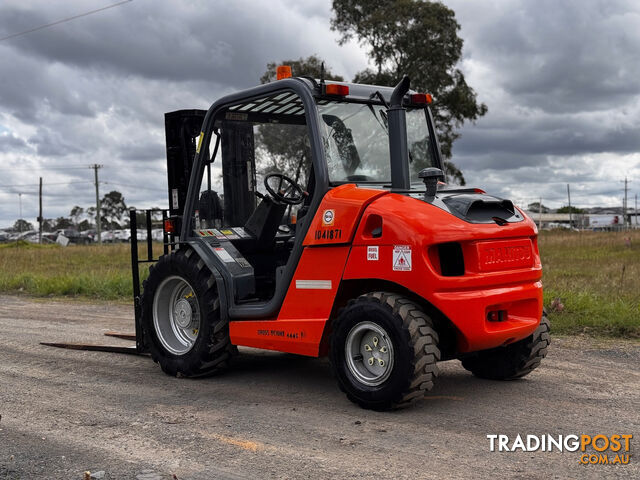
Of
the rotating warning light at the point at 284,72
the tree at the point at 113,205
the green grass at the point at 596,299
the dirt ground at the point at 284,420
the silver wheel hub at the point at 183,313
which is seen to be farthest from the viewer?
the tree at the point at 113,205

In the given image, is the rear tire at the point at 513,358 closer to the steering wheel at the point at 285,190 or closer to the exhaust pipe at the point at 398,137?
the exhaust pipe at the point at 398,137

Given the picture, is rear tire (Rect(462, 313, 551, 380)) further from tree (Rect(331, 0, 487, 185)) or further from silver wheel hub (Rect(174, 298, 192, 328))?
tree (Rect(331, 0, 487, 185))

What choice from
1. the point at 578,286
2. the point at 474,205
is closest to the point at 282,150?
the point at 474,205

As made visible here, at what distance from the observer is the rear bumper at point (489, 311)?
5.37 metres

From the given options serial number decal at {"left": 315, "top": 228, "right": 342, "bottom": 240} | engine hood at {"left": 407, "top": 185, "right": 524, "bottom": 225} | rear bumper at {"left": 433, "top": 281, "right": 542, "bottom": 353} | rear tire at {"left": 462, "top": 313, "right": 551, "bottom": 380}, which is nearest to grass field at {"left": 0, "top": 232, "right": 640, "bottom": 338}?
rear tire at {"left": 462, "top": 313, "right": 551, "bottom": 380}

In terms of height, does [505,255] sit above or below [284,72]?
below

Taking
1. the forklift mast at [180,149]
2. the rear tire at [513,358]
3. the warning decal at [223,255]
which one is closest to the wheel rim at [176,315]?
the warning decal at [223,255]

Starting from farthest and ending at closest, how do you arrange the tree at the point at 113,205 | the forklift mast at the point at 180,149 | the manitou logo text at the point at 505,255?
the tree at the point at 113,205
the forklift mast at the point at 180,149
the manitou logo text at the point at 505,255

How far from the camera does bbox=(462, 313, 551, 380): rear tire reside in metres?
6.43

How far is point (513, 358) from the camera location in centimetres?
655

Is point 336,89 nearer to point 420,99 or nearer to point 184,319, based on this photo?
point 420,99

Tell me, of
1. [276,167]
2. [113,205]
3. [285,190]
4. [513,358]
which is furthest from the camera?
[113,205]

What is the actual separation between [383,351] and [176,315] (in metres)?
2.64

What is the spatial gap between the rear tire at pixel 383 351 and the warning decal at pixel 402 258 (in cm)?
25
